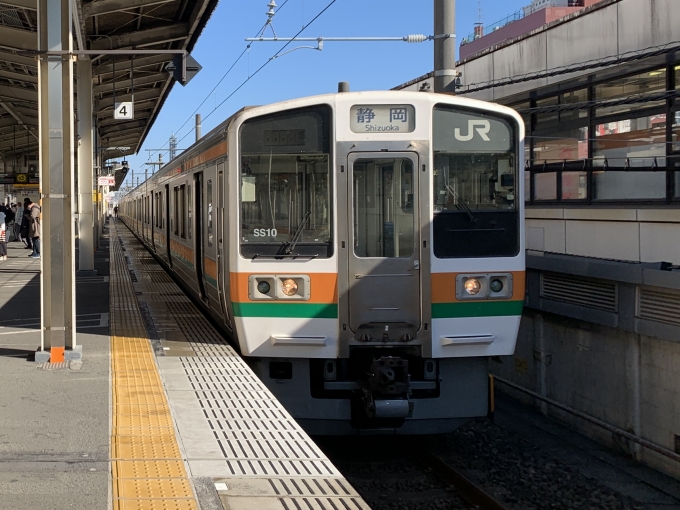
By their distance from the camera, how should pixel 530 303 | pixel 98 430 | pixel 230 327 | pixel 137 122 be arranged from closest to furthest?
pixel 98 430 < pixel 230 327 < pixel 530 303 < pixel 137 122

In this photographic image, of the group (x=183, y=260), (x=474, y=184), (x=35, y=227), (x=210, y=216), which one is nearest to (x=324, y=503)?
(x=474, y=184)

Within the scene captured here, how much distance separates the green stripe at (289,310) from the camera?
22.4ft

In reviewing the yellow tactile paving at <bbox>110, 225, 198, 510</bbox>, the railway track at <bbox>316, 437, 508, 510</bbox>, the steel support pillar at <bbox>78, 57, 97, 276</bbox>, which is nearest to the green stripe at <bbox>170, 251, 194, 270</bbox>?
the yellow tactile paving at <bbox>110, 225, 198, 510</bbox>

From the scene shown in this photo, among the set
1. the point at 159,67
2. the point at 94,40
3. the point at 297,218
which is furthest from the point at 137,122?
the point at 297,218

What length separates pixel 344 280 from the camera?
6824mm

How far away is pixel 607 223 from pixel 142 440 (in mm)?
7373

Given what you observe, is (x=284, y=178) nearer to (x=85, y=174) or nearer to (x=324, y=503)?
(x=324, y=503)

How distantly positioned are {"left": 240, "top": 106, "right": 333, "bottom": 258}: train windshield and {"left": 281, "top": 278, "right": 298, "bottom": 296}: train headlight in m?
0.26

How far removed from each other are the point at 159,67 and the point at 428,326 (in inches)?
517

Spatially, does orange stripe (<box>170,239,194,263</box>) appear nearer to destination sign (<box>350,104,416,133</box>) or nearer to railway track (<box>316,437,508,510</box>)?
railway track (<box>316,437,508,510</box>)

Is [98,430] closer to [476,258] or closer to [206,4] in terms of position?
[476,258]

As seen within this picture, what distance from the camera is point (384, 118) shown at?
22.7 ft

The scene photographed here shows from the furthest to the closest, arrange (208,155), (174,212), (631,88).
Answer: (174,212), (631,88), (208,155)

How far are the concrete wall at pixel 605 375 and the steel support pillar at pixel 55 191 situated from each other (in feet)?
17.2
